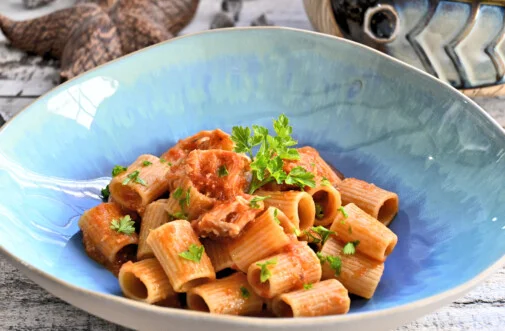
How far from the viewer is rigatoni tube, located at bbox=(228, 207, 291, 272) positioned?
5.81 feet

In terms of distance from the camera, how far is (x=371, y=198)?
6.64ft

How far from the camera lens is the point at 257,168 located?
6.34 ft

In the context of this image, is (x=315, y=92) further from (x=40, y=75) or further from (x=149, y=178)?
(x=40, y=75)

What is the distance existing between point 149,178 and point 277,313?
0.63 meters

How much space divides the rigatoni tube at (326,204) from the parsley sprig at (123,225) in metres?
0.55

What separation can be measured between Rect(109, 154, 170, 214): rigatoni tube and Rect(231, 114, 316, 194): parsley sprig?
0.26 m

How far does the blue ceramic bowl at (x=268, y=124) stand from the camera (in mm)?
1724

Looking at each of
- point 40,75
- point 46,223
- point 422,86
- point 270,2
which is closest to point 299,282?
point 46,223

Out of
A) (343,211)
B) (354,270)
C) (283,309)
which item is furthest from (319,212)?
(283,309)

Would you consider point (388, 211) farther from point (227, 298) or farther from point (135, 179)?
point (135, 179)

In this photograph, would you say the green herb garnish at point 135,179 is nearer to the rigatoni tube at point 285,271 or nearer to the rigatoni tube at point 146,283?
the rigatoni tube at point 146,283

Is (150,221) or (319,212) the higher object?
(319,212)

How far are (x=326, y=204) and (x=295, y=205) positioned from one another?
21cm

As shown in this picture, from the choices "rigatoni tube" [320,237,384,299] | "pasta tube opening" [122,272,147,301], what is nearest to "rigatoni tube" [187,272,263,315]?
"pasta tube opening" [122,272,147,301]
